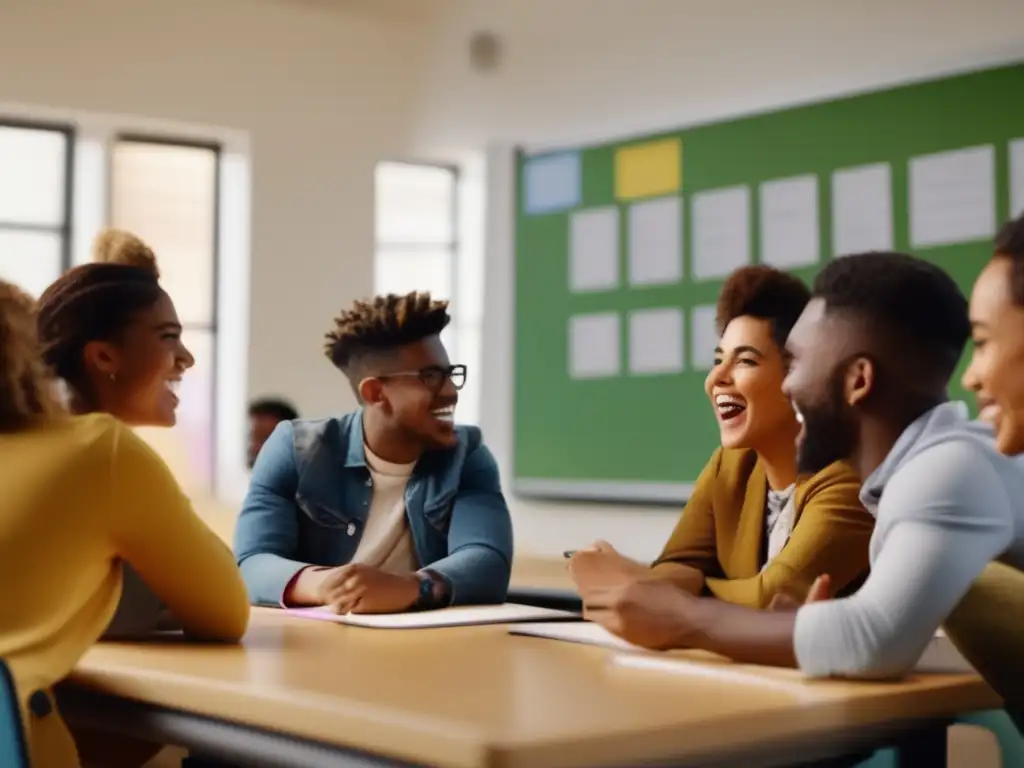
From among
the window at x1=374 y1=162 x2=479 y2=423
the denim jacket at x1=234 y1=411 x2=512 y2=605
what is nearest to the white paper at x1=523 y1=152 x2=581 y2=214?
the window at x1=374 y1=162 x2=479 y2=423

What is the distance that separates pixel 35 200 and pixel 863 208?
3.57 metres

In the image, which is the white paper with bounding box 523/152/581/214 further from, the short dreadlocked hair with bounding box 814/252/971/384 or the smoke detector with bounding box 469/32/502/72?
the short dreadlocked hair with bounding box 814/252/971/384

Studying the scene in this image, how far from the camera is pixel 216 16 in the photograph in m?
6.18

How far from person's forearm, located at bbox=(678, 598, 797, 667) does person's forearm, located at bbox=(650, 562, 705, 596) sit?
1.66 ft

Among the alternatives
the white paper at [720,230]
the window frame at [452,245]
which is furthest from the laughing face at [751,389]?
the window frame at [452,245]

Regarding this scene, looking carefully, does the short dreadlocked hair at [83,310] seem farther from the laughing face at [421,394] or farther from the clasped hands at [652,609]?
the clasped hands at [652,609]

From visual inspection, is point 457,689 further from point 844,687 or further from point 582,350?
point 582,350

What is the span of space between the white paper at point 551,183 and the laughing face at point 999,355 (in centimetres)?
408

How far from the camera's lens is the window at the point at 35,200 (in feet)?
19.9

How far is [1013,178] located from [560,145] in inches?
76.9

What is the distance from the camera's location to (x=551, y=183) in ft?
18.7

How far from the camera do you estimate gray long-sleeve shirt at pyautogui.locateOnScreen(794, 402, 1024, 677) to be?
145 cm

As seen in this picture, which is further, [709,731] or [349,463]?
[349,463]

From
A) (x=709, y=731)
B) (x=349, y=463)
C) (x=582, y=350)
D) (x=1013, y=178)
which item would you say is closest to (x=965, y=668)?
(x=709, y=731)
